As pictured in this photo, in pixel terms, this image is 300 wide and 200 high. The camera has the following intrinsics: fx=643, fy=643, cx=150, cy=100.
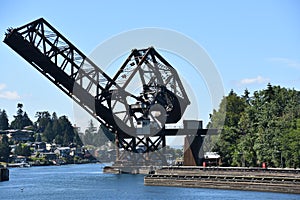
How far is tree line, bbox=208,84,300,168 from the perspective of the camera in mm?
45531

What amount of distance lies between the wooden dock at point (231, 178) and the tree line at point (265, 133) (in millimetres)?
4718

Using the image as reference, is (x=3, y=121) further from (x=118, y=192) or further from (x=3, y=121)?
(x=118, y=192)

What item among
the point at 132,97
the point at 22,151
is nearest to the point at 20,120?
the point at 22,151

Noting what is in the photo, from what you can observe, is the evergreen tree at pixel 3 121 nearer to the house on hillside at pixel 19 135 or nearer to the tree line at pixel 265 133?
the house on hillside at pixel 19 135

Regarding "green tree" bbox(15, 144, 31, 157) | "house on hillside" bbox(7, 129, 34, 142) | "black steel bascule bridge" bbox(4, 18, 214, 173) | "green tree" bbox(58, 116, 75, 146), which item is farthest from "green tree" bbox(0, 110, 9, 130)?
"black steel bascule bridge" bbox(4, 18, 214, 173)

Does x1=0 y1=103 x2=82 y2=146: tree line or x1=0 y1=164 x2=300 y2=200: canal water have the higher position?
x1=0 y1=103 x2=82 y2=146: tree line

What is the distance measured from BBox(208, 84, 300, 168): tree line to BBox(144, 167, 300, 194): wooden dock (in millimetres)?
4718

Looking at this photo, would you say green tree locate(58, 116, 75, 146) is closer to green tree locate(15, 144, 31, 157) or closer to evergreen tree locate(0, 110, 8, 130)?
evergreen tree locate(0, 110, 8, 130)

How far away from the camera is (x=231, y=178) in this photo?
41062 millimetres

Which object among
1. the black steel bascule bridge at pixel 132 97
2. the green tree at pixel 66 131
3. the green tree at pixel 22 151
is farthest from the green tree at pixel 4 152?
the black steel bascule bridge at pixel 132 97

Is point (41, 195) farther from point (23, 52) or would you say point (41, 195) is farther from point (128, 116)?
point (128, 116)

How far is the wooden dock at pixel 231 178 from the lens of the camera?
1454 inches

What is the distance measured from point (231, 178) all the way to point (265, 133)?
24.0 feet

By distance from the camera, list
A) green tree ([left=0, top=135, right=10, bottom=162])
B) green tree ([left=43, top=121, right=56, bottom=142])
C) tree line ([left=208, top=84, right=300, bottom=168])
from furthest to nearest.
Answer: green tree ([left=43, top=121, right=56, bottom=142]), green tree ([left=0, top=135, right=10, bottom=162]), tree line ([left=208, top=84, right=300, bottom=168])
